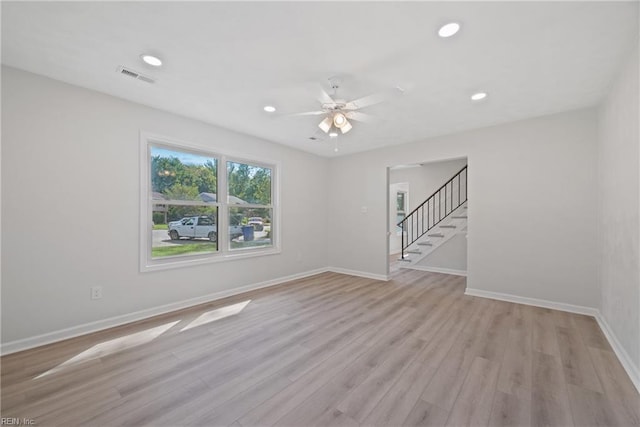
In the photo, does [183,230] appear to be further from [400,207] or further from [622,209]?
[400,207]

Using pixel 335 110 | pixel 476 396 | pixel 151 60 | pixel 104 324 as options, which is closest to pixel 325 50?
pixel 335 110

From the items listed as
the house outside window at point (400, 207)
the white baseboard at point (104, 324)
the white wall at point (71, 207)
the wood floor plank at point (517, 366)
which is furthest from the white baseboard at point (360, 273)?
the house outside window at point (400, 207)

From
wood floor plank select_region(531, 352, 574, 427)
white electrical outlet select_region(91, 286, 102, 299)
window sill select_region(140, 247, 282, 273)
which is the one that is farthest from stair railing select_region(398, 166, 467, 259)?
white electrical outlet select_region(91, 286, 102, 299)

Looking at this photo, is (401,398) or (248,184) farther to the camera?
(248,184)

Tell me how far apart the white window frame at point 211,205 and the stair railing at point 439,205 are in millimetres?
3859

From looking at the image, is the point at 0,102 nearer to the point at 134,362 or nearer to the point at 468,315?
the point at 134,362

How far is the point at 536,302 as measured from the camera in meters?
3.64

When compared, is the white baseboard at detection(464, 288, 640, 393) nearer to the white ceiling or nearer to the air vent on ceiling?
the white ceiling

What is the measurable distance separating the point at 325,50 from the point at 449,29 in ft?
3.17

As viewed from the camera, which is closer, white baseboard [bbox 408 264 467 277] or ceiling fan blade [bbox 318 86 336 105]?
ceiling fan blade [bbox 318 86 336 105]

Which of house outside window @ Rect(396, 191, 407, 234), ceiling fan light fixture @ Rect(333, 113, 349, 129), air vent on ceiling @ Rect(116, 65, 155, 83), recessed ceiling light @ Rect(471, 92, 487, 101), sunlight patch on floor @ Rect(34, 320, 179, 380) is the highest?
recessed ceiling light @ Rect(471, 92, 487, 101)

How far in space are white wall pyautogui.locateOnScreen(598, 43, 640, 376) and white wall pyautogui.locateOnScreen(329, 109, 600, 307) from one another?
0.25 metres

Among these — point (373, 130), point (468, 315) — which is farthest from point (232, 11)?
point (468, 315)

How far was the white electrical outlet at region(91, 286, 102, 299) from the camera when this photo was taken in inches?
112
